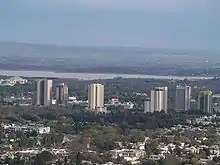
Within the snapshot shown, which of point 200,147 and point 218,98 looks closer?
point 200,147

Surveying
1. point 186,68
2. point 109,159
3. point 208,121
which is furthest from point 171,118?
point 186,68

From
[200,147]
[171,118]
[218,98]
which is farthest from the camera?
[218,98]

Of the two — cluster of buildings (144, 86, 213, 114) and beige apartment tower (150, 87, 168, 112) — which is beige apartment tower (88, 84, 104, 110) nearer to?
cluster of buildings (144, 86, 213, 114)

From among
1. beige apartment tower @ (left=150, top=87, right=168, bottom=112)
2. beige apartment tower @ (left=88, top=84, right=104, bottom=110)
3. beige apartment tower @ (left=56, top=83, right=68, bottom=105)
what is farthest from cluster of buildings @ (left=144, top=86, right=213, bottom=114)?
beige apartment tower @ (left=56, top=83, right=68, bottom=105)

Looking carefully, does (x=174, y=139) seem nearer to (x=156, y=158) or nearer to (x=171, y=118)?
(x=156, y=158)

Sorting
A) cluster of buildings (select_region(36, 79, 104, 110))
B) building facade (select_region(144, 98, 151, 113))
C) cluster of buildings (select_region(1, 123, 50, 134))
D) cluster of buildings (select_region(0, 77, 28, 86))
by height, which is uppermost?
cluster of buildings (select_region(0, 77, 28, 86))

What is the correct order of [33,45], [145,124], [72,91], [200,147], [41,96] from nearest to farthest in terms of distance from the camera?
[200,147] < [145,124] < [41,96] < [72,91] < [33,45]

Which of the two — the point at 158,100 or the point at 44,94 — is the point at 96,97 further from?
the point at 44,94

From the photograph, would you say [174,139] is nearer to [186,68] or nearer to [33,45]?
[186,68]

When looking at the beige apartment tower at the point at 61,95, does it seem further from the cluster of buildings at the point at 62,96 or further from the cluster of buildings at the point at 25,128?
the cluster of buildings at the point at 25,128
